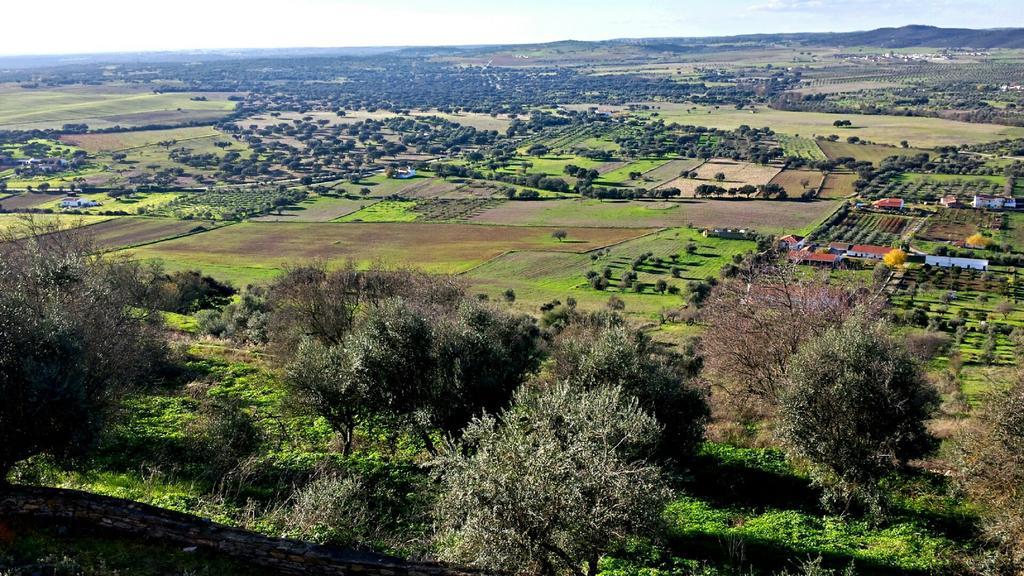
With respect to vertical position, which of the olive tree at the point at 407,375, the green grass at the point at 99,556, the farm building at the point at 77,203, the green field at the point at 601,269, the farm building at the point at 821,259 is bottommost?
the green field at the point at 601,269

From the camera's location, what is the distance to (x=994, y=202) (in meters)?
115

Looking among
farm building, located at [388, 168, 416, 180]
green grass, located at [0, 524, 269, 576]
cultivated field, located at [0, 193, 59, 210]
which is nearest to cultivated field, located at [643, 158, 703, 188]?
farm building, located at [388, 168, 416, 180]

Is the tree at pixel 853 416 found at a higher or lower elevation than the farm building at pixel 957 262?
higher

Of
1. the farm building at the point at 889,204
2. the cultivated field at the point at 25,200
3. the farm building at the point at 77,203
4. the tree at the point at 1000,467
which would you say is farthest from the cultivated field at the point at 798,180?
the cultivated field at the point at 25,200

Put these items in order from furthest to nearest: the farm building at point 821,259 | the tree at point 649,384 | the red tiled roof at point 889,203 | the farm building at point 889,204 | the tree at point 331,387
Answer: the red tiled roof at point 889,203 → the farm building at point 889,204 → the farm building at point 821,259 → the tree at point 331,387 → the tree at point 649,384

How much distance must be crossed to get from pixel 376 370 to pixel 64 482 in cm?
1027

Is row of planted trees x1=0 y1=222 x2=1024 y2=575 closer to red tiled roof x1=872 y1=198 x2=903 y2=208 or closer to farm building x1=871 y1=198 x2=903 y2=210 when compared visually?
farm building x1=871 y1=198 x2=903 y2=210

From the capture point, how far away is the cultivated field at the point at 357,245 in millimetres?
90688

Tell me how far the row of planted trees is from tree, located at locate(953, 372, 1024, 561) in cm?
7

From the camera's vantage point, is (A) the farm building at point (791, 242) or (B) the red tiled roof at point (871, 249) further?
(A) the farm building at point (791, 242)

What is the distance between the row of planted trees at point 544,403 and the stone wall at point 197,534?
1.27 m

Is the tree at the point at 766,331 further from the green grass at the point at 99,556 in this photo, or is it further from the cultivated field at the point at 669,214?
the cultivated field at the point at 669,214

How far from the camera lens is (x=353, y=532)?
18594mm

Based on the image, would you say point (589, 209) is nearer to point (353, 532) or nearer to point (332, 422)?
point (332, 422)
